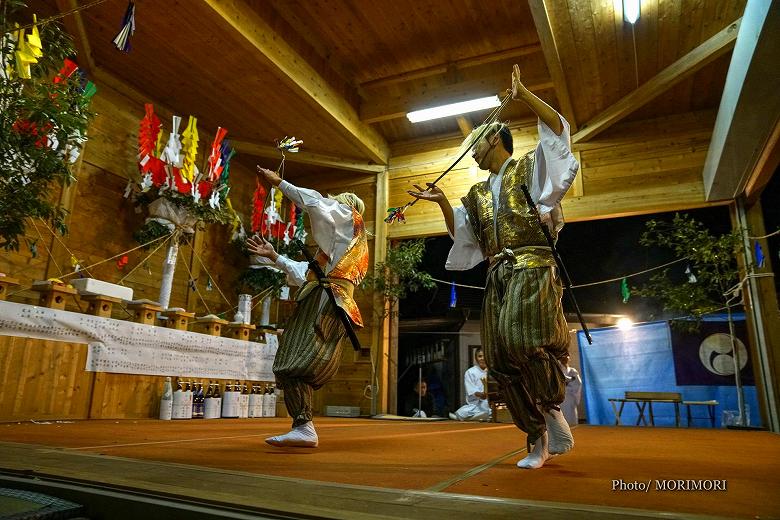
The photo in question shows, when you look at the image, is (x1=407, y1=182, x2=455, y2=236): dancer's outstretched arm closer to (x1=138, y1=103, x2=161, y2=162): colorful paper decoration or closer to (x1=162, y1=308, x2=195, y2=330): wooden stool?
(x1=162, y1=308, x2=195, y2=330): wooden stool

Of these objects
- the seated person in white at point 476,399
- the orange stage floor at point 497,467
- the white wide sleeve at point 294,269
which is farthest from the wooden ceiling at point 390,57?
the orange stage floor at point 497,467

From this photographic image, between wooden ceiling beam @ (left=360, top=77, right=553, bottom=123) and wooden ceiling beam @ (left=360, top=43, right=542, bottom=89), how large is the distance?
0.70 ft

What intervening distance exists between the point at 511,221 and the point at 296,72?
461 centimetres

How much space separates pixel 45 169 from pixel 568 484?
344cm

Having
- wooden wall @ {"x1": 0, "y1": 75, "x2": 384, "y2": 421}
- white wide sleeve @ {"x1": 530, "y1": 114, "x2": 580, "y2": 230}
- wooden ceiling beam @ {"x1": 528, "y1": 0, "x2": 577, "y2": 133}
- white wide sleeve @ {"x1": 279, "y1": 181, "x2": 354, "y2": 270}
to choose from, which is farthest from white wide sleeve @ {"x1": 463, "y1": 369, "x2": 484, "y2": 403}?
white wide sleeve @ {"x1": 530, "y1": 114, "x2": 580, "y2": 230}

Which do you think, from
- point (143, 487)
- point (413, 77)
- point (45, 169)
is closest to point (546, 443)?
point (143, 487)

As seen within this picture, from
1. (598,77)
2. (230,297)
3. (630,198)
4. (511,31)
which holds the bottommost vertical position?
(230,297)

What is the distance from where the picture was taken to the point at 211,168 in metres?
6.09

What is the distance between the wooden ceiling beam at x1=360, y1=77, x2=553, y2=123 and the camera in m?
6.42

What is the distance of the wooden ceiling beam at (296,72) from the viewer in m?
5.02

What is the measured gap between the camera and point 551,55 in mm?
5473

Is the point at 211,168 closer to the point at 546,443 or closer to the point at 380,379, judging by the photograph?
the point at 380,379

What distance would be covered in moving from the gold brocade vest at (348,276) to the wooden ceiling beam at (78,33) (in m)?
4.18

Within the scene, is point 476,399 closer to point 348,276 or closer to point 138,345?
point 138,345
